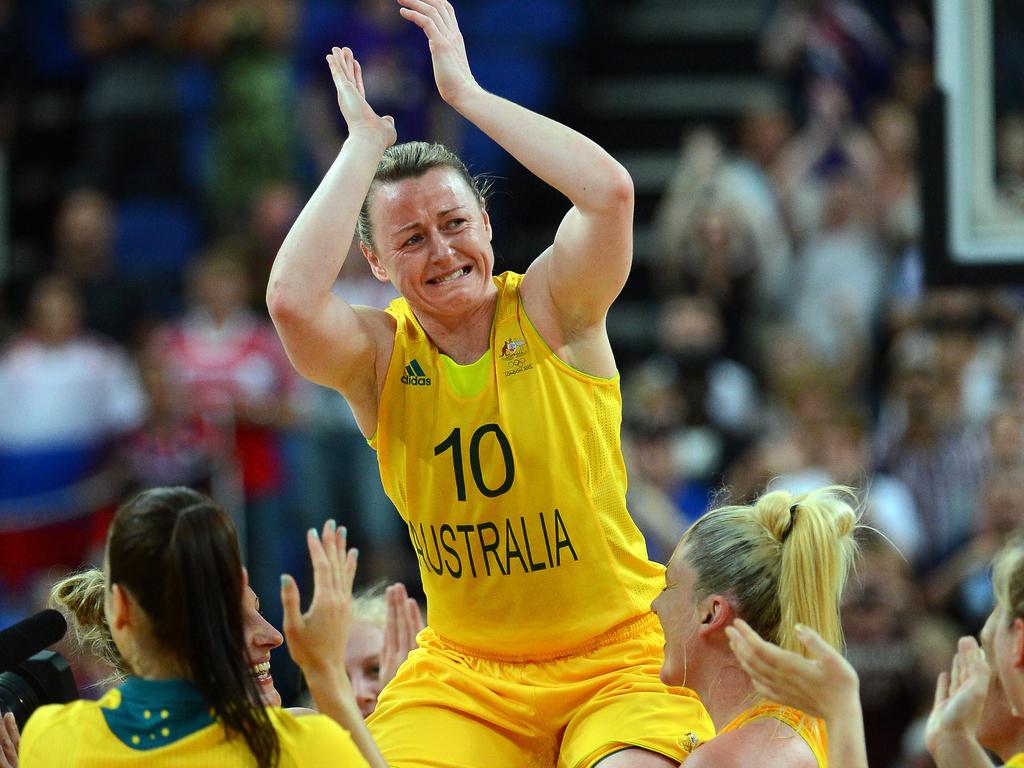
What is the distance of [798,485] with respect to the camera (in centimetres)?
814

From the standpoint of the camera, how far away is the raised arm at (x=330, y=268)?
3867mm

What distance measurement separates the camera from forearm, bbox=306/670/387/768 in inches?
126

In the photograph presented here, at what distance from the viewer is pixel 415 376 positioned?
410cm

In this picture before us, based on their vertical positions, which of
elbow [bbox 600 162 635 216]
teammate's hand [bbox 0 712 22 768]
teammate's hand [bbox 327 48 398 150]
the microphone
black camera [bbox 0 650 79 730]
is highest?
teammate's hand [bbox 327 48 398 150]

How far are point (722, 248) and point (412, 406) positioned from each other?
596 cm

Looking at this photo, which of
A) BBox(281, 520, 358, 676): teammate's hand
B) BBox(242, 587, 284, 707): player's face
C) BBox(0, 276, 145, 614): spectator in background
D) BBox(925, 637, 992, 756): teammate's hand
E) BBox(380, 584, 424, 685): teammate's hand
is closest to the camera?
BBox(281, 520, 358, 676): teammate's hand

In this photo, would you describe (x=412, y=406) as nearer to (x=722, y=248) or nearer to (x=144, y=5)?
(x=722, y=248)

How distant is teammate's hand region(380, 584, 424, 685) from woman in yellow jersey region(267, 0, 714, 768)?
1.71 feet

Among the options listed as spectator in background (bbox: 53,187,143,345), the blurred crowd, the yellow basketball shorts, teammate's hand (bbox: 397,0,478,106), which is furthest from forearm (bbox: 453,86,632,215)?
spectator in background (bbox: 53,187,143,345)

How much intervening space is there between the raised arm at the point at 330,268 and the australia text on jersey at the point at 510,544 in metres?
0.50

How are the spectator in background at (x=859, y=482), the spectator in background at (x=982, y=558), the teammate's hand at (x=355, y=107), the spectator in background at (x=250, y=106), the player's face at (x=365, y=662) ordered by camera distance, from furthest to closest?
the spectator in background at (x=250, y=106) → the spectator in background at (x=859, y=482) → the spectator in background at (x=982, y=558) → the player's face at (x=365, y=662) → the teammate's hand at (x=355, y=107)

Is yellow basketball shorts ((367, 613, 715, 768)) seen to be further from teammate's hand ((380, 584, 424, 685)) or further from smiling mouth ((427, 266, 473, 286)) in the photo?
smiling mouth ((427, 266, 473, 286))

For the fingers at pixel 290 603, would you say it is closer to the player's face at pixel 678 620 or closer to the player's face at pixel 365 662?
the player's face at pixel 678 620

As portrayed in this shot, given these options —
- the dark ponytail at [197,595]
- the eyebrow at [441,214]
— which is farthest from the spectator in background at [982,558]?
the dark ponytail at [197,595]
